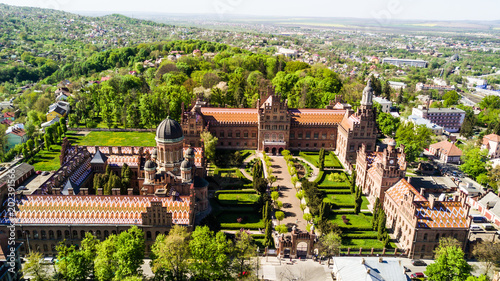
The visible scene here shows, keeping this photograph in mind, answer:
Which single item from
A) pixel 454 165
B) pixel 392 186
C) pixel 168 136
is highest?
pixel 168 136

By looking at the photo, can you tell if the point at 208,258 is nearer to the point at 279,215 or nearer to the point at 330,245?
the point at 279,215

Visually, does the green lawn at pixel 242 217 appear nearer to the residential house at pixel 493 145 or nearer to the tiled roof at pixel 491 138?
the residential house at pixel 493 145

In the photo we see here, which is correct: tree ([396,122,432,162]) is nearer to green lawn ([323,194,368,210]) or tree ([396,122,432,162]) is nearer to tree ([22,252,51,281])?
green lawn ([323,194,368,210])

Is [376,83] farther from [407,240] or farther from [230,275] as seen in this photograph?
[230,275]

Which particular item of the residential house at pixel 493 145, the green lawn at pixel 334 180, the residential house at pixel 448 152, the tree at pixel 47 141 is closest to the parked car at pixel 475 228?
the green lawn at pixel 334 180

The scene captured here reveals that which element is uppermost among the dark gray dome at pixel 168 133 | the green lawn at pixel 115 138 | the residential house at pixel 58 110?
the dark gray dome at pixel 168 133

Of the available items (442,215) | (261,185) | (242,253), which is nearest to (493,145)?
(442,215)

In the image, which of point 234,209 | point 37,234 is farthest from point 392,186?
point 37,234
